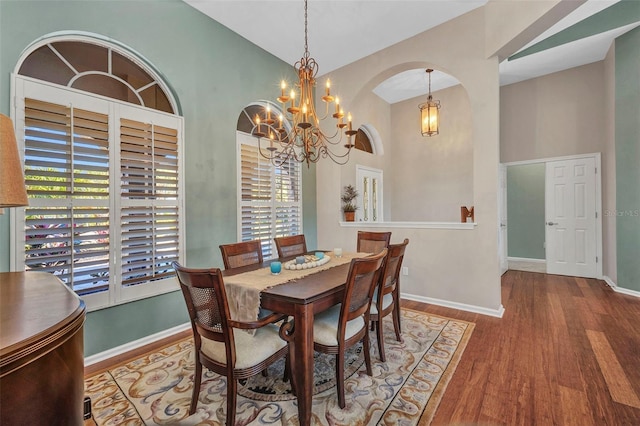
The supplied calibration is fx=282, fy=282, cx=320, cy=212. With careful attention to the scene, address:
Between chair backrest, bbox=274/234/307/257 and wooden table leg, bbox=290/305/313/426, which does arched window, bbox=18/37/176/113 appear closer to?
chair backrest, bbox=274/234/307/257

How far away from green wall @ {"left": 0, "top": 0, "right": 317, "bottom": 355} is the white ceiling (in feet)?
0.89

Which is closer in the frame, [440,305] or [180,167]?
[180,167]

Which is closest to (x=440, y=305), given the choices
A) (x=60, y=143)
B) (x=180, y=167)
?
(x=180, y=167)

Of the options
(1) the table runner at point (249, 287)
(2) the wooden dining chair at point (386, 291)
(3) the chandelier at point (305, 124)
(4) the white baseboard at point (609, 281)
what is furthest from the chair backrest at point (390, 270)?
(4) the white baseboard at point (609, 281)

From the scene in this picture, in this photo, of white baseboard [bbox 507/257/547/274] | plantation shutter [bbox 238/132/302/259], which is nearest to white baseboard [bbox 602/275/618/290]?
white baseboard [bbox 507/257/547/274]

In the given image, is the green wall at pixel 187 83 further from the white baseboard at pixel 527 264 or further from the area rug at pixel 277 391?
the white baseboard at pixel 527 264

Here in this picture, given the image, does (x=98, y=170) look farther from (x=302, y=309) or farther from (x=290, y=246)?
(x=302, y=309)

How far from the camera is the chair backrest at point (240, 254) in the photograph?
249 cm

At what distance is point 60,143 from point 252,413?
8.19 feet

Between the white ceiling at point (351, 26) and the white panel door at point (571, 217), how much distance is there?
180 cm

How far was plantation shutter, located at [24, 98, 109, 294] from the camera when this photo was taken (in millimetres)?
2125

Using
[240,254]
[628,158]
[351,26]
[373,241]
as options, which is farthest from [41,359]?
[628,158]

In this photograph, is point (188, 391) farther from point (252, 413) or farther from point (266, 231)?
point (266, 231)

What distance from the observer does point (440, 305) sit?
3.64 meters
